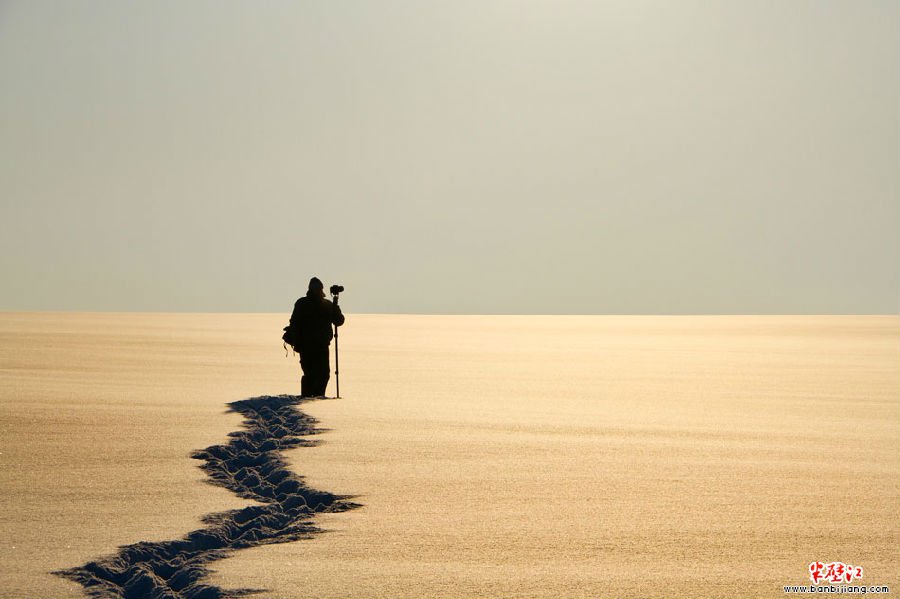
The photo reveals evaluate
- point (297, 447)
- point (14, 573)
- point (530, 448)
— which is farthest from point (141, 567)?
point (530, 448)

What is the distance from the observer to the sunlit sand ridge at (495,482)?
5363 mm

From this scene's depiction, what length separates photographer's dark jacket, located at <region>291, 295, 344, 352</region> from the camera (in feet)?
44.3

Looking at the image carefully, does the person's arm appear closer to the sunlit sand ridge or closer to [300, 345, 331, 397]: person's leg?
[300, 345, 331, 397]: person's leg

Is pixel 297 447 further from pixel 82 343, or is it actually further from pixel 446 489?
pixel 82 343

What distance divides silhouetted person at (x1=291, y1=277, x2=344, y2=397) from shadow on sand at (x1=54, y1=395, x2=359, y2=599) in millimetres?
3468

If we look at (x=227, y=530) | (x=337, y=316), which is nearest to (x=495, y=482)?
(x=227, y=530)

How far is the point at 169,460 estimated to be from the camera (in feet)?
28.2

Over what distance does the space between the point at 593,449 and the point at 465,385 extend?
6.65 metres

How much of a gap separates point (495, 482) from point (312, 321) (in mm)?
6314

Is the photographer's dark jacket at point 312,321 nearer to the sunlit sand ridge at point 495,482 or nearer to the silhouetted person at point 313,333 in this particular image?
the silhouetted person at point 313,333

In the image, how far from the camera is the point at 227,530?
6.23 m

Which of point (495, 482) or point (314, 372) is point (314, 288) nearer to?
point (314, 372)

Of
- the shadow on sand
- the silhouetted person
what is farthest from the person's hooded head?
the shadow on sand

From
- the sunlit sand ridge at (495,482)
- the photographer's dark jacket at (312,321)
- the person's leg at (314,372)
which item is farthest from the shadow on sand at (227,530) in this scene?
the photographer's dark jacket at (312,321)
